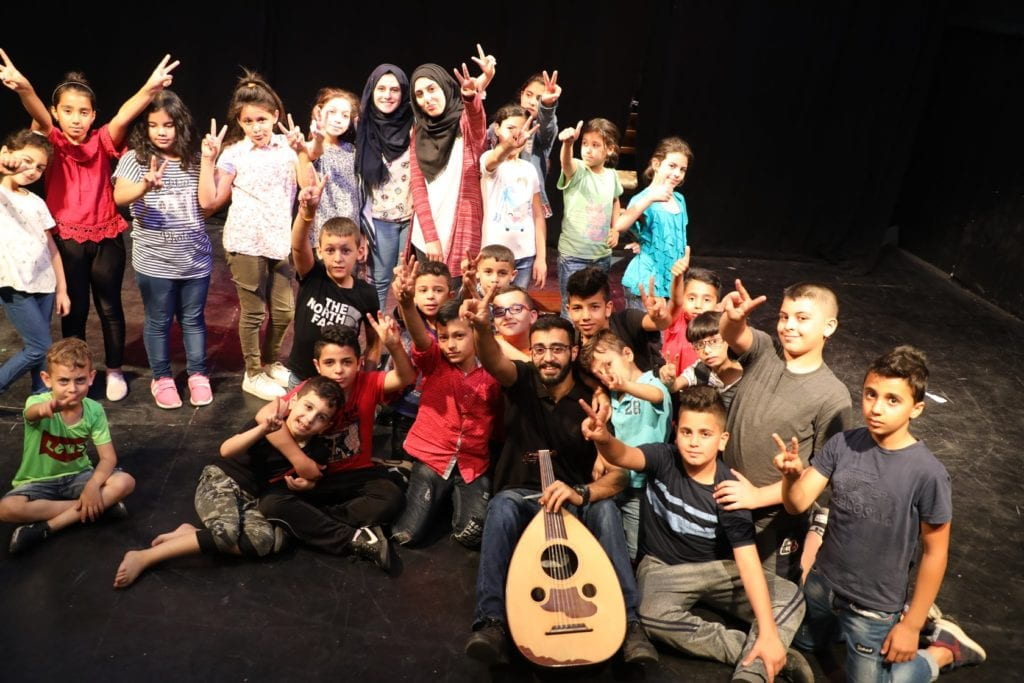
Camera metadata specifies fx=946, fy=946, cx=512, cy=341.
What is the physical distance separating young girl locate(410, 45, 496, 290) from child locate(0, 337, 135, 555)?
1581mm

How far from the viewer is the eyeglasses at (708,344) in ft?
11.2

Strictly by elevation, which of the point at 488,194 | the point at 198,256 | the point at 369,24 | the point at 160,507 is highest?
the point at 369,24

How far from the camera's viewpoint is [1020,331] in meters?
6.17

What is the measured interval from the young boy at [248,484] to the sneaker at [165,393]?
0.98 metres

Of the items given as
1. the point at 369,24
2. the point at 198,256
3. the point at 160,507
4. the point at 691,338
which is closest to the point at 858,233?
the point at 369,24

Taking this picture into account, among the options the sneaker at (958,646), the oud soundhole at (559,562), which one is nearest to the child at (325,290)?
the oud soundhole at (559,562)

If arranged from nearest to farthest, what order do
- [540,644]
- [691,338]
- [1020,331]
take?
[540,644], [691,338], [1020,331]

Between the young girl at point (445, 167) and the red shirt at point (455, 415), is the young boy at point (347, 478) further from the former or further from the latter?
the young girl at point (445, 167)

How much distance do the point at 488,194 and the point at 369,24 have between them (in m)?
2.75

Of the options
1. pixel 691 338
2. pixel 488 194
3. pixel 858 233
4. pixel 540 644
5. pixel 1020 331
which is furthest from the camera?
pixel 858 233

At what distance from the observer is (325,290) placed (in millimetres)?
3932

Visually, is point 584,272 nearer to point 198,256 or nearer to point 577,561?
point 577,561

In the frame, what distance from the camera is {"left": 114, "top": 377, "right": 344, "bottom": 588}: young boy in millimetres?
3221

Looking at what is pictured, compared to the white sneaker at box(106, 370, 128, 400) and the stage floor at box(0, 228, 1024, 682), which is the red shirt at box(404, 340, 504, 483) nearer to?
the stage floor at box(0, 228, 1024, 682)
